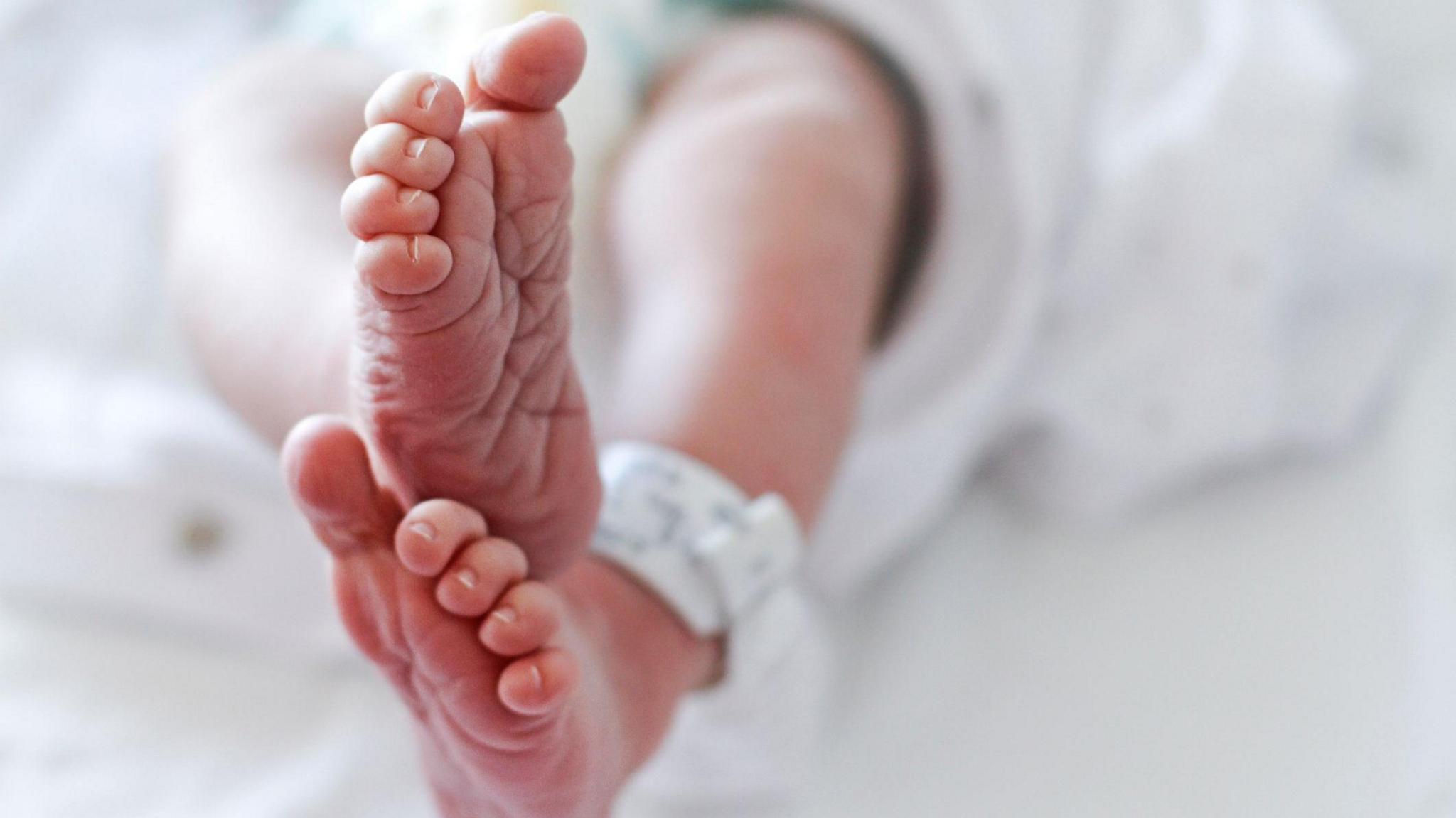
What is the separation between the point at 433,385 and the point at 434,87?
6cm

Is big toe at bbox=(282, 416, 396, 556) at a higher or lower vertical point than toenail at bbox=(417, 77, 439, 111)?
lower

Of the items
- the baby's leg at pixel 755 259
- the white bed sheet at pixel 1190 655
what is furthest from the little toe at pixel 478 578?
the white bed sheet at pixel 1190 655

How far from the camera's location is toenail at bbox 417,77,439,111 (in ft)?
0.93

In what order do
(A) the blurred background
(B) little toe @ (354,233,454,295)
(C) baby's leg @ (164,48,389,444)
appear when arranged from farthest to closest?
1. (A) the blurred background
2. (C) baby's leg @ (164,48,389,444)
3. (B) little toe @ (354,233,454,295)

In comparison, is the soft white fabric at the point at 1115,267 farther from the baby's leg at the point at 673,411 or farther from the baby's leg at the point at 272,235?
the baby's leg at the point at 272,235

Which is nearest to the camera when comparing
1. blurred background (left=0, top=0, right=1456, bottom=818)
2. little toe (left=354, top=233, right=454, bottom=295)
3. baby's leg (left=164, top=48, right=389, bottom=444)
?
little toe (left=354, top=233, right=454, bottom=295)

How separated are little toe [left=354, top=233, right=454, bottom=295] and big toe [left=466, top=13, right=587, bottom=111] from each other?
33 mm

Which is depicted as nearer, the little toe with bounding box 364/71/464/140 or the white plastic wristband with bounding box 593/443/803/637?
the little toe with bounding box 364/71/464/140

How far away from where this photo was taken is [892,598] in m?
0.62

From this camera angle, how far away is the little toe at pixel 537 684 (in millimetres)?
316

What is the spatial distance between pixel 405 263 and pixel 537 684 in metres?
0.10

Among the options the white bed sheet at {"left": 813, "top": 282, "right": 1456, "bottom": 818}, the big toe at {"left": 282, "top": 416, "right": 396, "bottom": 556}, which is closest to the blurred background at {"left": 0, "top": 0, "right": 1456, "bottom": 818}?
the white bed sheet at {"left": 813, "top": 282, "right": 1456, "bottom": 818}

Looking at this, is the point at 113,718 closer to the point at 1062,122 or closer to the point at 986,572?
the point at 986,572

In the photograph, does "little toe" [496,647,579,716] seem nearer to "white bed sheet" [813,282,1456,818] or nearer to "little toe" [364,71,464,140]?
"little toe" [364,71,464,140]
